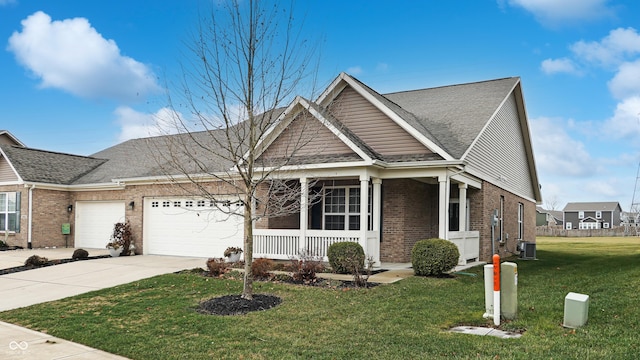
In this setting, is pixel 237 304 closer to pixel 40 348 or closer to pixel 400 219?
pixel 40 348

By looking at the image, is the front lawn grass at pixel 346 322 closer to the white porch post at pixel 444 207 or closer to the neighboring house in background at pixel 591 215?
the white porch post at pixel 444 207

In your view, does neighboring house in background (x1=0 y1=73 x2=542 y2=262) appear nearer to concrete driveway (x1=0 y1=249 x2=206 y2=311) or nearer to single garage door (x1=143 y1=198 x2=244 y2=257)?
single garage door (x1=143 y1=198 x2=244 y2=257)

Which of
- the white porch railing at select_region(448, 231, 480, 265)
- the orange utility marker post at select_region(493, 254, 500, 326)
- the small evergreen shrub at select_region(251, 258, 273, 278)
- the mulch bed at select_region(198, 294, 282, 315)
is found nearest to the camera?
the orange utility marker post at select_region(493, 254, 500, 326)

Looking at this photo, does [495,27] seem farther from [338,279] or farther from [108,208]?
[108,208]

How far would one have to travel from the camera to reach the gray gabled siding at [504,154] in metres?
16.9

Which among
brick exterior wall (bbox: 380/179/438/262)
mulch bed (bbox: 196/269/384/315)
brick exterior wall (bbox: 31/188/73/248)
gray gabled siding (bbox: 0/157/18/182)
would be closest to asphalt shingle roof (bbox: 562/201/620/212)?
brick exterior wall (bbox: 380/179/438/262)

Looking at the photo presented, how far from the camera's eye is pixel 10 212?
73.3 feet

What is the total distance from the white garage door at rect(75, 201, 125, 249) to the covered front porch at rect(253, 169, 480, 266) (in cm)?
835

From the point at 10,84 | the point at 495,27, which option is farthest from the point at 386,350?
the point at 10,84

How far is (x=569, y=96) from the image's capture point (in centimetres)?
1769

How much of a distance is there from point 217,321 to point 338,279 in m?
4.54

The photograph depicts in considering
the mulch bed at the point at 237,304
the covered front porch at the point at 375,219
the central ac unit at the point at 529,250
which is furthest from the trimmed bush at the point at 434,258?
the central ac unit at the point at 529,250

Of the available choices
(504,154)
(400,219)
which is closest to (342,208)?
(400,219)

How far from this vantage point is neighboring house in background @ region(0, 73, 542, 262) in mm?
14220
